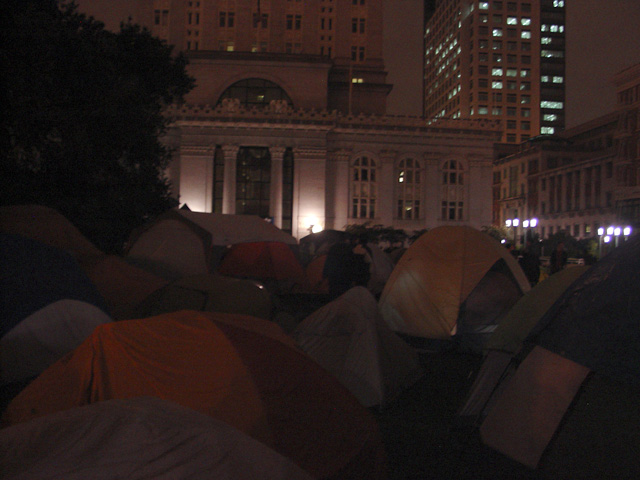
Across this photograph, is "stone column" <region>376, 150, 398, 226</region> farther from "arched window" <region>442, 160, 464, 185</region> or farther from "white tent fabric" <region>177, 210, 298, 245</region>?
"white tent fabric" <region>177, 210, 298, 245</region>

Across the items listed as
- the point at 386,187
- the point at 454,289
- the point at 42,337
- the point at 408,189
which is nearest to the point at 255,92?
the point at 386,187

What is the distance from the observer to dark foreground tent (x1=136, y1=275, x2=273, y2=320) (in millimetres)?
7773

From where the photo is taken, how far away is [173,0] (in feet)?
166

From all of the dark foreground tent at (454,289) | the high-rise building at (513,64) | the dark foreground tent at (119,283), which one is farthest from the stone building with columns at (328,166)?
the high-rise building at (513,64)

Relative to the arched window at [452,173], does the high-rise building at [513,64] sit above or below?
above

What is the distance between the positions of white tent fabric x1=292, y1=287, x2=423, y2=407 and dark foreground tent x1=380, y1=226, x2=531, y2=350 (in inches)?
101

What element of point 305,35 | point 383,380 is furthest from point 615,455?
point 305,35

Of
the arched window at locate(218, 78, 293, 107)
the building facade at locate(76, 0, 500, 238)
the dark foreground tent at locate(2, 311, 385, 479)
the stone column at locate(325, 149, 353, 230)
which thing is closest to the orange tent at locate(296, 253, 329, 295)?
the dark foreground tent at locate(2, 311, 385, 479)

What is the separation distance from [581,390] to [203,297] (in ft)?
17.0

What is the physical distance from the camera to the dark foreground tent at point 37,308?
611 cm

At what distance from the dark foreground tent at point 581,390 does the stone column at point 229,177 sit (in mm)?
37969

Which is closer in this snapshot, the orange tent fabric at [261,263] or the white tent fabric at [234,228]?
the white tent fabric at [234,228]

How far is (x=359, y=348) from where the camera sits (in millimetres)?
6871

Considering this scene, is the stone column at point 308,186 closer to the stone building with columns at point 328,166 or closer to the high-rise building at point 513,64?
the stone building with columns at point 328,166
